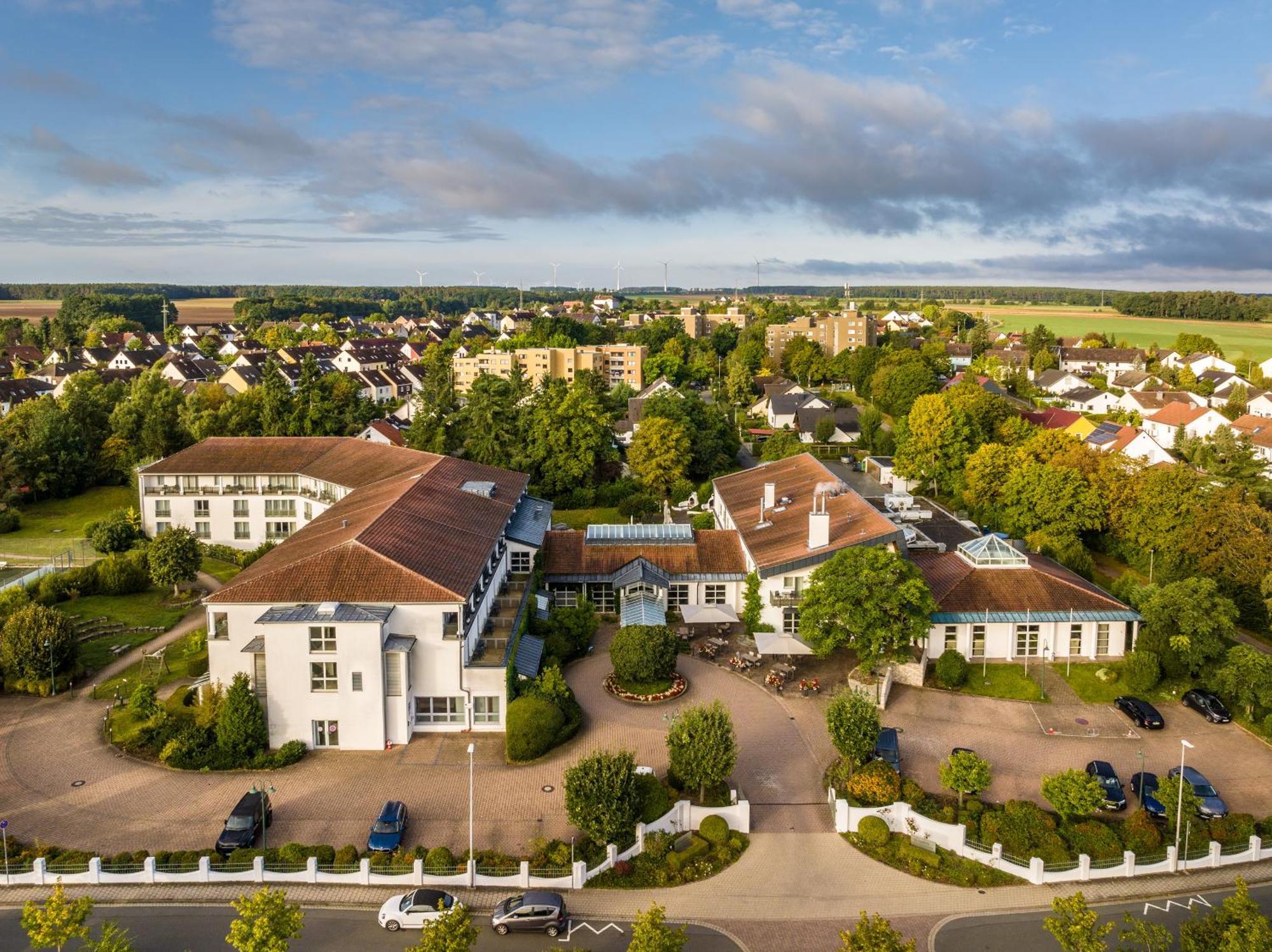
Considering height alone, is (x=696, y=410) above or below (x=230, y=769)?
above

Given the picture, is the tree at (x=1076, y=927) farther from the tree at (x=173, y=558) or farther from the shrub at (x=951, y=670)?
the tree at (x=173, y=558)

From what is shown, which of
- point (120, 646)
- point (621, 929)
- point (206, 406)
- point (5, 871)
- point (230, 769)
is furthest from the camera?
point (206, 406)

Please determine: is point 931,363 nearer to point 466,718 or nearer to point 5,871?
point 466,718

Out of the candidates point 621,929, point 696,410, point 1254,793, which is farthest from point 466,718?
point 696,410

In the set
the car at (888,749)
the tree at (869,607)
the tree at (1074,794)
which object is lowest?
the car at (888,749)

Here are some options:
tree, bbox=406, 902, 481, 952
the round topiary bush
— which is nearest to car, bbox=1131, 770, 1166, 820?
the round topiary bush

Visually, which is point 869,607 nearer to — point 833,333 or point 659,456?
point 659,456

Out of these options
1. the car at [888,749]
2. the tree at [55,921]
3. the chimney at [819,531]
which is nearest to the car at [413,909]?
the tree at [55,921]
